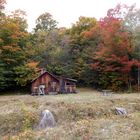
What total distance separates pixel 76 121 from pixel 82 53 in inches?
827

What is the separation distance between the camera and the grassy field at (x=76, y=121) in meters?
11.8

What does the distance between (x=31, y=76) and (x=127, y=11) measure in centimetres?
1213

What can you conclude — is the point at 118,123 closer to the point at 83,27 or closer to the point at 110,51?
the point at 110,51

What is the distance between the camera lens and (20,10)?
106 ft

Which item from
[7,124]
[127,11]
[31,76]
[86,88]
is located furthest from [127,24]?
[7,124]

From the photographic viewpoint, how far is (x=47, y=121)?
14539 mm

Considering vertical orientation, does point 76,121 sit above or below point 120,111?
below

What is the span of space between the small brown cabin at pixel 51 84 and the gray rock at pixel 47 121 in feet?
44.4

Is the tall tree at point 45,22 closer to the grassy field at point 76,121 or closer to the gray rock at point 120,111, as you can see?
the grassy field at point 76,121

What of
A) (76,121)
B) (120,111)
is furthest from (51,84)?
(76,121)

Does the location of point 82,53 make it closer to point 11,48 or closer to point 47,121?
point 11,48

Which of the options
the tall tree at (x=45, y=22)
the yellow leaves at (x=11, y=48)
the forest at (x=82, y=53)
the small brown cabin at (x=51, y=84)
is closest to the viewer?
the yellow leaves at (x=11, y=48)

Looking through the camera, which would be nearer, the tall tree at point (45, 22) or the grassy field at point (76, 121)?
the grassy field at point (76, 121)

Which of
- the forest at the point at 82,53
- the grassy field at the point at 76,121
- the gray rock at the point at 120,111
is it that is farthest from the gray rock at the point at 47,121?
the forest at the point at 82,53
